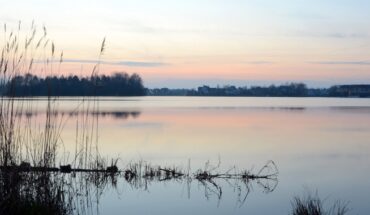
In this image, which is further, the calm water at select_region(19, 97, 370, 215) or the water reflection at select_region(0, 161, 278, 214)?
the calm water at select_region(19, 97, 370, 215)

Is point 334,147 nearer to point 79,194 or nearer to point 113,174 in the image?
point 113,174

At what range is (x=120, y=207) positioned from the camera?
8.93m

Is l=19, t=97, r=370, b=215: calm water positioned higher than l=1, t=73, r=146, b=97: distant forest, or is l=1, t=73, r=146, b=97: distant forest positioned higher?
l=1, t=73, r=146, b=97: distant forest

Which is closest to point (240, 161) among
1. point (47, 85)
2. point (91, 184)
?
point (91, 184)

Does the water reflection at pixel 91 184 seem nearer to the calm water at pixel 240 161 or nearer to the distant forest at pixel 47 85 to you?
the calm water at pixel 240 161

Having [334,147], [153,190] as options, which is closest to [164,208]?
[153,190]

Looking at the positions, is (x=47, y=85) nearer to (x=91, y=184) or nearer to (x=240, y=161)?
(x=91, y=184)

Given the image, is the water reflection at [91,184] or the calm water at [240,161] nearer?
the water reflection at [91,184]

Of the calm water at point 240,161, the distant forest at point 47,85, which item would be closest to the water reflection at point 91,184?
the calm water at point 240,161

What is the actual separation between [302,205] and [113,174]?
204 inches

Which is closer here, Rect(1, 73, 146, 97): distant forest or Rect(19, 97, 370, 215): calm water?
Rect(1, 73, 146, 97): distant forest

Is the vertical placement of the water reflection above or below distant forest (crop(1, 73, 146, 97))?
below

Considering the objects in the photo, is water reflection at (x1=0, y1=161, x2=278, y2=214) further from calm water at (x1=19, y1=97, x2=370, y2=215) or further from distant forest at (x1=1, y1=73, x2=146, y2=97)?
distant forest at (x1=1, y1=73, x2=146, y2=97)

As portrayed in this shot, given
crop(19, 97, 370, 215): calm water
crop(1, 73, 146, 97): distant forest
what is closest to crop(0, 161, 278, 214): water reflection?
crop(19, 97, 370, 215): calm water
